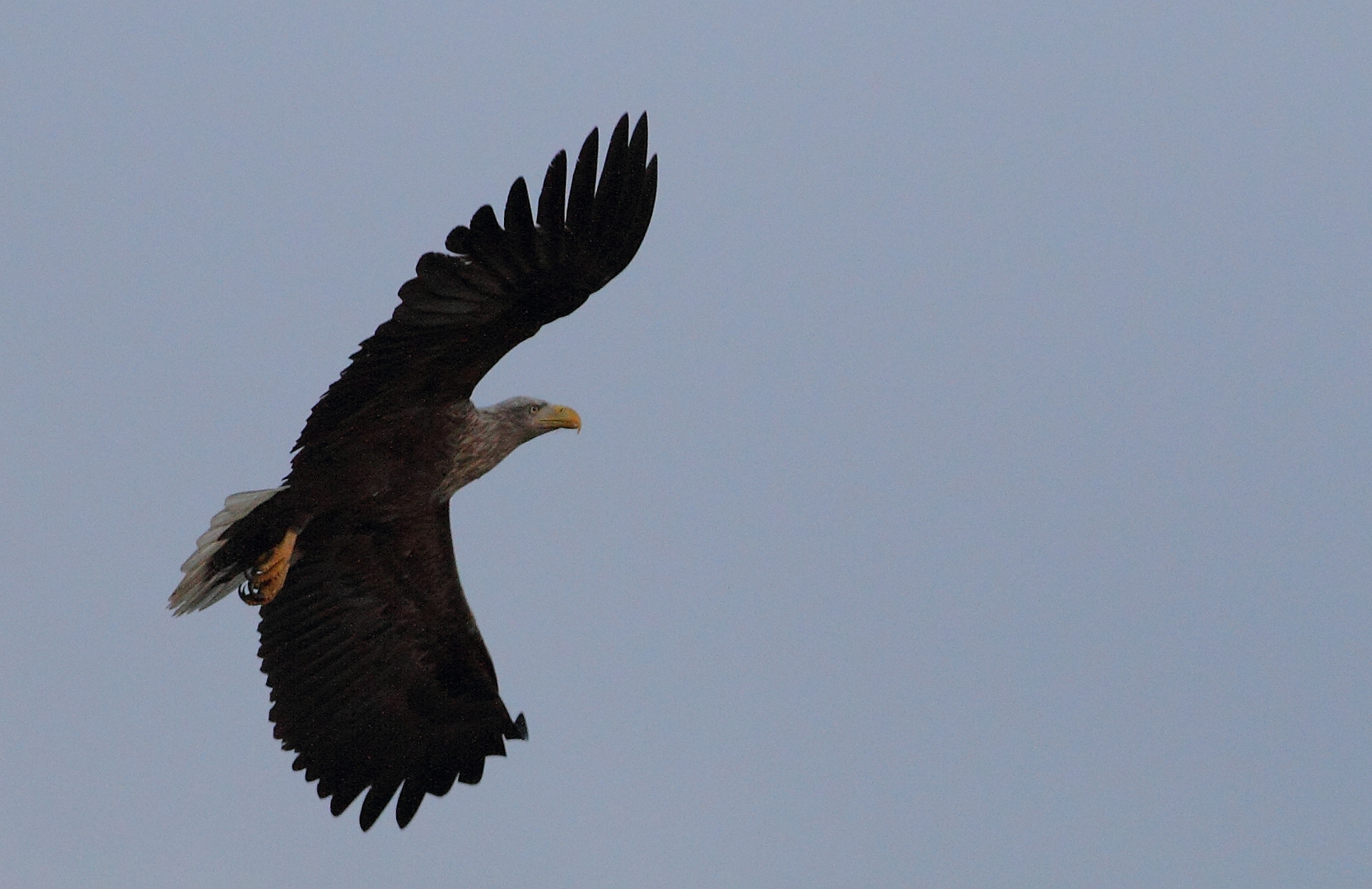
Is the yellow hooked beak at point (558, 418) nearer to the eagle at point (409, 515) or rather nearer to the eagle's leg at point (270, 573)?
the eagle at point (409, 515)

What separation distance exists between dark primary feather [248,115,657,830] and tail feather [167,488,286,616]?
0.05m

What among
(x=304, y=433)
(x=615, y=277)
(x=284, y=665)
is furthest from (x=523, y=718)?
(x=615, y=277)

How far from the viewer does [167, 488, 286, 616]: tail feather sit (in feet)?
27.9

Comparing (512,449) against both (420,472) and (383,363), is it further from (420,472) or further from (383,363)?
(383,363)

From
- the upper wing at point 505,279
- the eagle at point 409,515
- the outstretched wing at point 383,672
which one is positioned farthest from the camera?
the outstretched wing at point 383,672

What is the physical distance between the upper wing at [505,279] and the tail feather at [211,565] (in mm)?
511

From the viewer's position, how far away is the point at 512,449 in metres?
8.90

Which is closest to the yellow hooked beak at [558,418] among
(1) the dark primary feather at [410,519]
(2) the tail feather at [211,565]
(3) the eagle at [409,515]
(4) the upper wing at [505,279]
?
(3) the eagle at [409,515]

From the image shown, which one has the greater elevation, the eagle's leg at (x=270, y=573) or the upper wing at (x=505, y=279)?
the upper wing at (x=505, y=279)

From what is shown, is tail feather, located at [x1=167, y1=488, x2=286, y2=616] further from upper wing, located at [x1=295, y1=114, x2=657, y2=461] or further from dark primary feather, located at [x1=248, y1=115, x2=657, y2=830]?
upper wing, located at [x1=295, y1=114, x2=657, y2=461]

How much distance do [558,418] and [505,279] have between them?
1.36 meters

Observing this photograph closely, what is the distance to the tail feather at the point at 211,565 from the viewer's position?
27.9 feet

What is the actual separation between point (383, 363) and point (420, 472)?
0.77 meters

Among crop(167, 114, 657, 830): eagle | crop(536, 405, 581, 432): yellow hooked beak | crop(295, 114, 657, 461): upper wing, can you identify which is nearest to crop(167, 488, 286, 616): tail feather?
crop(167, 114, 657, 830): eagle
